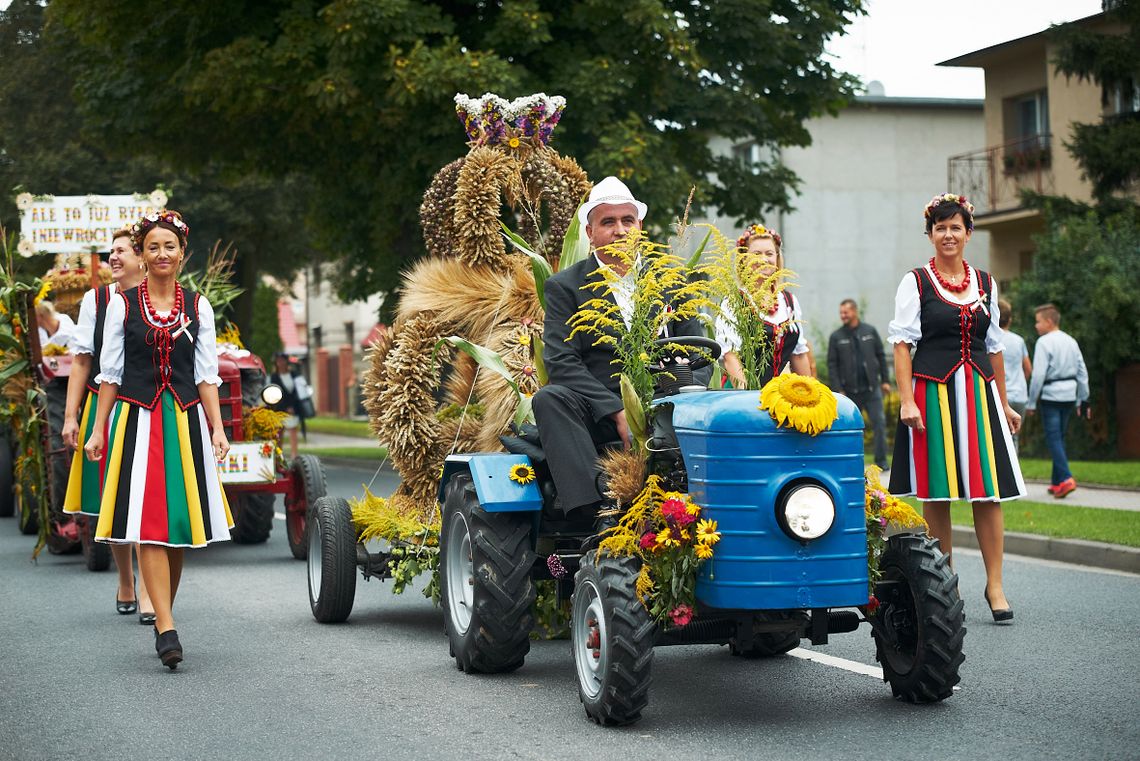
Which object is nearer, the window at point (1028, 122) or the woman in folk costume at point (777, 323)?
the woman in folk costume at point (777, 323)

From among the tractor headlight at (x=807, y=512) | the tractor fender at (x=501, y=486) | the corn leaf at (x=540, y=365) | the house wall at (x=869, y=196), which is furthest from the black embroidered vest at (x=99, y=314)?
the house wall at (x=869, y=196)

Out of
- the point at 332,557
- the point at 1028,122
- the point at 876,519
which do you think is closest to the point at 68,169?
the point at 1028,122

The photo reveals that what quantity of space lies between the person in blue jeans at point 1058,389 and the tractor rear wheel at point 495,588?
9.78 metres

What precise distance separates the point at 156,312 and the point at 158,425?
22.4 inches

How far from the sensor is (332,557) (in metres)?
8.41

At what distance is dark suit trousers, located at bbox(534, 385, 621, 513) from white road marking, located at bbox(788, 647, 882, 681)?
1.59m

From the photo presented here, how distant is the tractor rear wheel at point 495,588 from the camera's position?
670 cm

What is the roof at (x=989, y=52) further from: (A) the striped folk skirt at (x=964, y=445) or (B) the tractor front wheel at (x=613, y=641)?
(B) the tractor front wheel at (x=613, y=641)

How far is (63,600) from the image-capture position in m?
10.1

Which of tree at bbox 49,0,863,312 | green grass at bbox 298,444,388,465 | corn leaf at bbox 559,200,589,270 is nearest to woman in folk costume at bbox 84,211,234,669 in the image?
corn leaf at bbox 559,200,589,270

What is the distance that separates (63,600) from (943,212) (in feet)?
20.1

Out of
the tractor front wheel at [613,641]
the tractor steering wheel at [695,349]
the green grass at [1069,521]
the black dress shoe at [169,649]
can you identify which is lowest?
the green grass at [1069,521]

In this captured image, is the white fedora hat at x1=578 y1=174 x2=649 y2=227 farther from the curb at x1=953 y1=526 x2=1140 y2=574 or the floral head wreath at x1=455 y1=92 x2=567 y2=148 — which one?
the curb at x1=953 y1=526 x2=1140 y2=574

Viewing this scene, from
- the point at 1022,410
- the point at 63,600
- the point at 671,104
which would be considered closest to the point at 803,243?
the point at 671,104
